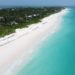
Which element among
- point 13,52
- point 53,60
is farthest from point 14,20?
point 53,60

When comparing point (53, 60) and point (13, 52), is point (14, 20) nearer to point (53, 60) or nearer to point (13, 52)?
point (13, 52)

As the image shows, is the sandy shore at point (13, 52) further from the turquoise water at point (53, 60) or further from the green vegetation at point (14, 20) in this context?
the green vegetation at point (14, 20)

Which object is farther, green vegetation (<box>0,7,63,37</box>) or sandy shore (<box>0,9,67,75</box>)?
green vegetation (<box>0,7,63,37</box>)

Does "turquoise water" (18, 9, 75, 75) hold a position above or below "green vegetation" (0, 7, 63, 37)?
above

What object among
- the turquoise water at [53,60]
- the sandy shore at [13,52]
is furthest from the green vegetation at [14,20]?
the turquoise water at [53,60]

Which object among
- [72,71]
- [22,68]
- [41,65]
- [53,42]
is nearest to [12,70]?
[22,68]

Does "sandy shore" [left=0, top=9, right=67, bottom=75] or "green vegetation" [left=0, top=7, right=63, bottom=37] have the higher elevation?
"sandy shore" [left=0, top=9, right=67, bottom=75]

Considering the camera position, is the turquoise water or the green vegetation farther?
the green vegetation

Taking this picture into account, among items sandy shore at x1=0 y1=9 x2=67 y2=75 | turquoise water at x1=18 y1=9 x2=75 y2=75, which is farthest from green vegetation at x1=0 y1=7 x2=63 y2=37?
turquoise water at x1=18 y1=9 x2=75 y2=75

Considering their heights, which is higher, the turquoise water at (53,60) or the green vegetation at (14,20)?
the turquoise water at (53,60)

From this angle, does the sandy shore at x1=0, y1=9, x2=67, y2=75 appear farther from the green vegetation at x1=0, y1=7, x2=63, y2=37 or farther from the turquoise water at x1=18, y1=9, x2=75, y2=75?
the green vegetation at x1=0, y1=7, x2=63, y2=37

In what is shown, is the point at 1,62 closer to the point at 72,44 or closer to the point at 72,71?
the point at 72,71
